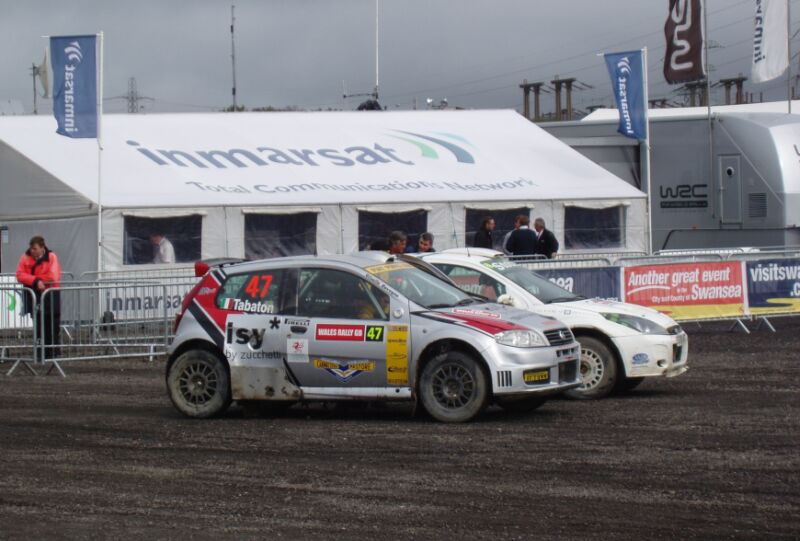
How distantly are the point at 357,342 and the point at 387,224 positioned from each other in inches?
541

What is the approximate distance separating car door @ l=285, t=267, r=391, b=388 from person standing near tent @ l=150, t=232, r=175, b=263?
12.2m

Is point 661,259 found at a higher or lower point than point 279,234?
lower

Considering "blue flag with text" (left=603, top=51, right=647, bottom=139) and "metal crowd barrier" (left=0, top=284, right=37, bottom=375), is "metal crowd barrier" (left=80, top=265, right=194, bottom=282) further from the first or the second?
"blue flag with text" (left=603, top=51, right=647, bottom=139)

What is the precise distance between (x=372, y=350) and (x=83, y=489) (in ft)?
11.7

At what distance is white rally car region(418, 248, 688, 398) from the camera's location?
A: 13.3m

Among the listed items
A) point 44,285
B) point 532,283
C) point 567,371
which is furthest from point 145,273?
point 567,371

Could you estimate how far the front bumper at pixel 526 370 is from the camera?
11.2m

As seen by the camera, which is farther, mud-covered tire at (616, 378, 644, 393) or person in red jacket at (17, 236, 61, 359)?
person in red jacket at (17, 236, 61, 359)

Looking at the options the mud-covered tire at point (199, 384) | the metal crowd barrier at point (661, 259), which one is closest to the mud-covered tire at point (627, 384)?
the mud-covered tire at point (199, 384)

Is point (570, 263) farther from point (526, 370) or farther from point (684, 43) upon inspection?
point (684, 43)

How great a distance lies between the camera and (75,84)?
22734mm

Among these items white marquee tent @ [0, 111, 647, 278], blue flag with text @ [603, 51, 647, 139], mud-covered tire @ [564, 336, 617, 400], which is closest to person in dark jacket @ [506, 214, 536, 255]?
white marquee tent @ [0, 111, 647, 278]

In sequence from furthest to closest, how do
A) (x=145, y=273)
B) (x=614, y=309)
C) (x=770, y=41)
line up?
(x=770, y=41)
(x=145, y=273)
(x=614, y=309)

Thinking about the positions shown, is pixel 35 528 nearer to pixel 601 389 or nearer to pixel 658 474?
pixel 658 474
